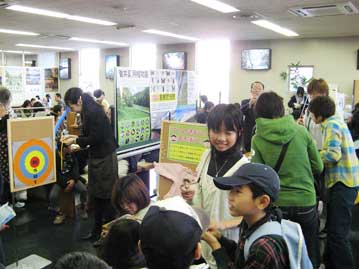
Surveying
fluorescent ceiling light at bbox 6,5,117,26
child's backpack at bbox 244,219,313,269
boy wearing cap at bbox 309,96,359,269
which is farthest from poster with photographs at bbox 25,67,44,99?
child's backpack at bbox 244,219,313,269

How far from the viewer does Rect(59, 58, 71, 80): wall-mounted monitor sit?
1413 centimetres

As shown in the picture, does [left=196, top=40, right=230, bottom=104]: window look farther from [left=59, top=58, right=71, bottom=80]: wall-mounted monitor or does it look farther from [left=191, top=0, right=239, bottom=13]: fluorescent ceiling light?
[left=59, top=58, right=71, bottom=80]: wall-mounted monitor

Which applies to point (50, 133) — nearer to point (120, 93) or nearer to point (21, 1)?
point (120, 93)

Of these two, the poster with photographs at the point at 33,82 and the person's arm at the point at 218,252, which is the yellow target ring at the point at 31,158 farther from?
the poster with photographs at the point at 33,82

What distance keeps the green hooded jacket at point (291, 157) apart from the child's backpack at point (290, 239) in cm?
85

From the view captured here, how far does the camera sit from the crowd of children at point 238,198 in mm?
1020

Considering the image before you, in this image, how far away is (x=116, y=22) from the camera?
710cm

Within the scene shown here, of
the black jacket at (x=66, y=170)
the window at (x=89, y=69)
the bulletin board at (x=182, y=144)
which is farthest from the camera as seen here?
the window at (x=89, y=69)

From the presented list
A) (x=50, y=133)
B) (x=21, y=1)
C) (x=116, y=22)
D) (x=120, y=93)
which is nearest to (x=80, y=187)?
(x=50, y=133)

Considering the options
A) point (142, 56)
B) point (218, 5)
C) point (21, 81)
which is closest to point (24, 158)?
point (218, 5)

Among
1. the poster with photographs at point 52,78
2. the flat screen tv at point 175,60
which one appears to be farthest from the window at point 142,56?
the poster with photographs at point 52,78

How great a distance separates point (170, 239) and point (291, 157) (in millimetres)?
1286

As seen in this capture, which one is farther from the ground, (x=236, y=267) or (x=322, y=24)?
(x=322, y=24)

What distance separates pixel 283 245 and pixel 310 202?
1028mm
